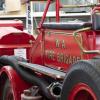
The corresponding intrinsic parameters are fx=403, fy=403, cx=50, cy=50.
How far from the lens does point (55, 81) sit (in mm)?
4312

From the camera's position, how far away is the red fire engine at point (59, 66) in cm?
343

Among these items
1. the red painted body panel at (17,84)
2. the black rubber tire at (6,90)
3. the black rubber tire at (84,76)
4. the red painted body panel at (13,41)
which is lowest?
the black rubber tire at (6,90)

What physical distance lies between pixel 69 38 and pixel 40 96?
2.58 ft

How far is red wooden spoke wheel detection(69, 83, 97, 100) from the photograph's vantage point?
11.1 ft

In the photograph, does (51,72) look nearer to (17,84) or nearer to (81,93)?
(81,93)

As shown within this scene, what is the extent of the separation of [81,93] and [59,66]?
1027 mm

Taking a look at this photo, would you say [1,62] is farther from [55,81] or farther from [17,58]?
[55,81]

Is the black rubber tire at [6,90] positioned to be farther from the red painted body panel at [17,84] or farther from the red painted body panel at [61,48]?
the red painted body panel at [61,48]

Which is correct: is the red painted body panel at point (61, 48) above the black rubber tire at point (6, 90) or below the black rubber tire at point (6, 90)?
above

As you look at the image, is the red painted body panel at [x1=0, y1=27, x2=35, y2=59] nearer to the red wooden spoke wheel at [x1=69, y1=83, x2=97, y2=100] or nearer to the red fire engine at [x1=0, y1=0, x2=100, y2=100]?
the red fire engine at [x1=0, y1=0, x2=100, y2=100]

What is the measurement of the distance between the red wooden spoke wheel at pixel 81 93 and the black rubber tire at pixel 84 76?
3 cm

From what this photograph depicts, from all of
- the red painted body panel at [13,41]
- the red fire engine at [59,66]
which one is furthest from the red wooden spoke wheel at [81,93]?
Result: the red painted body panel at [13,41]

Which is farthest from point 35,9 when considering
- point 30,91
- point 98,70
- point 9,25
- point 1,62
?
point 98,70

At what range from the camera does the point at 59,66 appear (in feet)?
14.9
